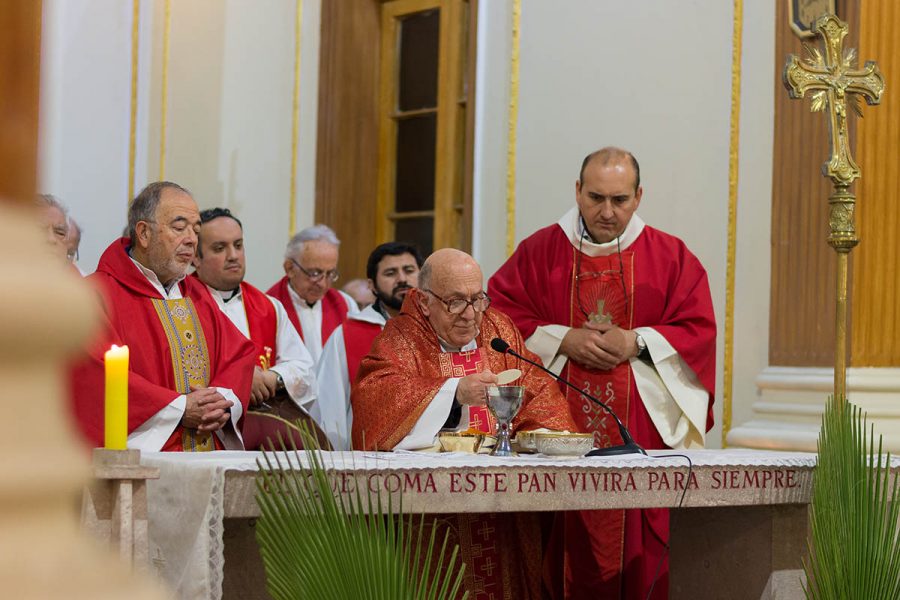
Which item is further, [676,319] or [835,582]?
[676,319]

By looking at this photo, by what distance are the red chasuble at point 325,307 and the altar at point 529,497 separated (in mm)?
2706

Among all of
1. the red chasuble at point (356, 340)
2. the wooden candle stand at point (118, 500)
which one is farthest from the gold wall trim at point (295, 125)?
the wooden candle stand at point (118, 500)

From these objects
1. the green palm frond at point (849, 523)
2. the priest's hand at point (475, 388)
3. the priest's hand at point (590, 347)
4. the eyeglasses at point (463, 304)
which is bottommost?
the green palm frond at point (849, 523)

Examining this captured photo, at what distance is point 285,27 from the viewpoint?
31.5 feet

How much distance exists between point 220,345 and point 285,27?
5.43 metres

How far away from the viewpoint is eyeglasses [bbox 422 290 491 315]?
4.31 meters

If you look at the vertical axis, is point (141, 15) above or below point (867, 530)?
above

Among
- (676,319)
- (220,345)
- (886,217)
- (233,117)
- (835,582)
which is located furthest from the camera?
(233,117)

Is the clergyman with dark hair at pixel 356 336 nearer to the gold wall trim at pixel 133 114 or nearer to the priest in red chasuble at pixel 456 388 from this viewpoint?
the priest in red chasuble at pixel 456 388

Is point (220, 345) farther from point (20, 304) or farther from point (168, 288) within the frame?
point (20, 304)

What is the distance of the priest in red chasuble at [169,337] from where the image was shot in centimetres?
423

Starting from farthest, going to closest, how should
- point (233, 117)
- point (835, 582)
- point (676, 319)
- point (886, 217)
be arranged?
point (233, 117), point (886, 217), point (676, 319), point (835, 582)

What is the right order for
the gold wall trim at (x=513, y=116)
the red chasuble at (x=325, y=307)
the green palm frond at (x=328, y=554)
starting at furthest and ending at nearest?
the gold wall trim at (x=513, y=116), the red chasuble at (x=325, y=307), the green palm frond at (x=328, y=554)

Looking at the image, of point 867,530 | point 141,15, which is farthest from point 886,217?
point 141,15
